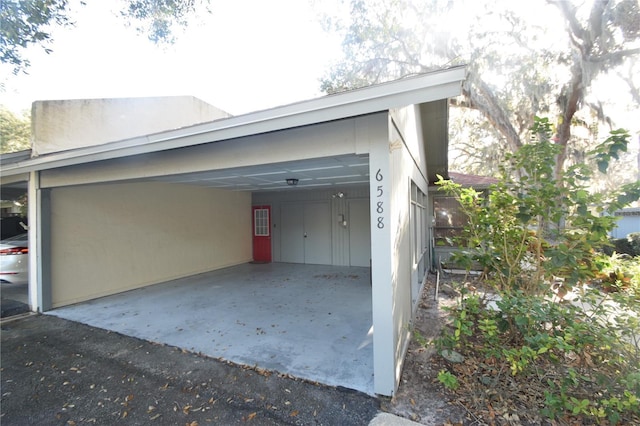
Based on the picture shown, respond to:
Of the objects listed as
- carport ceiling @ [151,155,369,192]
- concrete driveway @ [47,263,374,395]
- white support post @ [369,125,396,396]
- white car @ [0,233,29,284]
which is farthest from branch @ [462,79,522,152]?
white car @ [0,233,29,284]

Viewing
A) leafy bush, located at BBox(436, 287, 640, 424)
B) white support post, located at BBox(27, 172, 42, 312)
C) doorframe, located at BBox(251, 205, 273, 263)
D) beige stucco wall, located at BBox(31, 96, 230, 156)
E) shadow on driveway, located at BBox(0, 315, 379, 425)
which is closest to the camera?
leafy bush, located at BBox(436, 287, 640, 424)

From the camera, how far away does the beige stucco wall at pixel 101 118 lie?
18.3 ft

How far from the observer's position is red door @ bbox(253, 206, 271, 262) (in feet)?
34.9

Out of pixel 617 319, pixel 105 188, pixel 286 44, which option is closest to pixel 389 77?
pixel 286 44

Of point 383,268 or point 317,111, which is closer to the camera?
point 317,111

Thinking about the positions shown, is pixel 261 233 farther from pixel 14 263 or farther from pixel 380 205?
pixel 380 205

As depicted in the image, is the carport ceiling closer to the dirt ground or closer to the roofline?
the roofline

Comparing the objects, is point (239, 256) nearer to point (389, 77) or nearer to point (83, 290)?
point (83, 290)

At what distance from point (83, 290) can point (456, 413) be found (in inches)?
273

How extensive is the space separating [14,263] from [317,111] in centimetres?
752

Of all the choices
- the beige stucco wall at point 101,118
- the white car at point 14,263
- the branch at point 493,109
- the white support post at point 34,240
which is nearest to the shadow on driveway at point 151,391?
the white support post at point 34,240

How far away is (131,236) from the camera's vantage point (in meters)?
6.71

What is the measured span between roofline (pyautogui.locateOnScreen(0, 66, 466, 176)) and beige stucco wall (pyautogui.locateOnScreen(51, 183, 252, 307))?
2977 mm

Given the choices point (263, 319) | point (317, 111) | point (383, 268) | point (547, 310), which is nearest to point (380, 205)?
point (383, 268)
